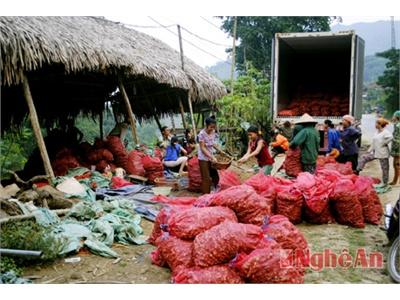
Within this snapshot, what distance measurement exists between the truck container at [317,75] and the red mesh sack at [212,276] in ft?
23.8

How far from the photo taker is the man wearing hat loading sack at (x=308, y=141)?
7.04m

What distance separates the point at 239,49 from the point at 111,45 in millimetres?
16112

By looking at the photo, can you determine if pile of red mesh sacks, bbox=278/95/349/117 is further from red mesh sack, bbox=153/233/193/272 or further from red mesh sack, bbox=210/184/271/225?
red mesh sack, bbox=153/233/193/272

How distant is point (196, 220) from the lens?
4.04 metres

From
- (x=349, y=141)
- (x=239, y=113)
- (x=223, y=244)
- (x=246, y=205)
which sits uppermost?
(x=239, y=113)

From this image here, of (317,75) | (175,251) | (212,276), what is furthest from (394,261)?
(317,75)

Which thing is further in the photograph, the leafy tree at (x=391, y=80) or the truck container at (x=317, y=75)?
the leafy tree at (x=391, y=80)

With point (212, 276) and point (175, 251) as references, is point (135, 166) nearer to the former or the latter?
point (175, 251)

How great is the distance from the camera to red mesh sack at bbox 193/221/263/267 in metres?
3.58

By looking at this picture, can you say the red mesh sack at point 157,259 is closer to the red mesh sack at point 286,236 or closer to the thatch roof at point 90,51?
the red mesh sack at point 286,236

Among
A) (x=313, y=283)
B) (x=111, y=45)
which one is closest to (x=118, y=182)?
(x=111, y=45)

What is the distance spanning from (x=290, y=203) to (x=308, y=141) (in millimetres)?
1721

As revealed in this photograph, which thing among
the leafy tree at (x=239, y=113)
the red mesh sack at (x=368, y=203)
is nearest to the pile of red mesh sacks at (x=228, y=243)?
the red mesh sack at (x=368, y=203)

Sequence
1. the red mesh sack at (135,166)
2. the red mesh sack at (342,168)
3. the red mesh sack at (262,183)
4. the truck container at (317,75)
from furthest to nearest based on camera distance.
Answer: the truck container at (317,75)
the red mesh sack at (135,166)
the red mesh sack at (342,168)
the red mesh sack at (262,183)
